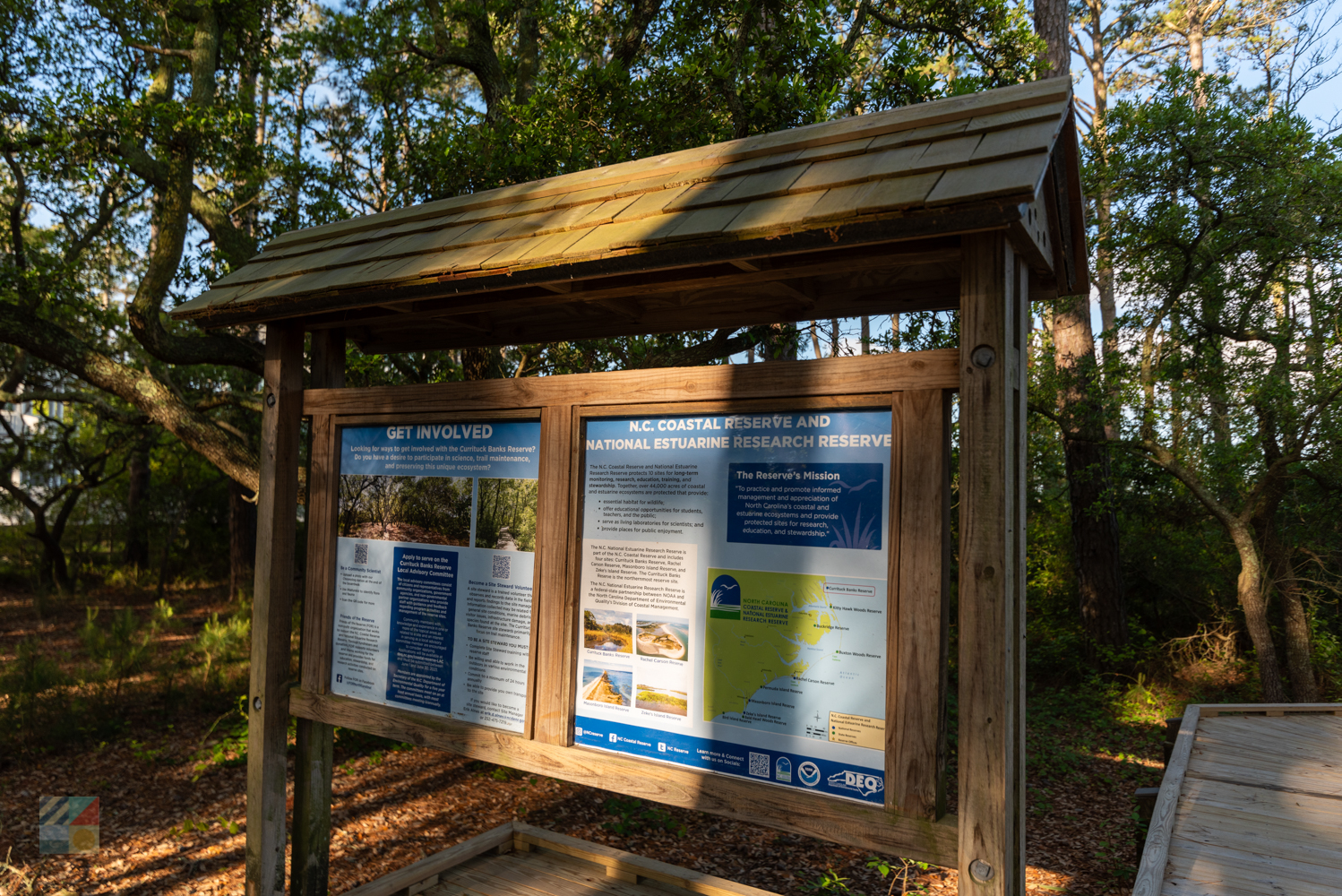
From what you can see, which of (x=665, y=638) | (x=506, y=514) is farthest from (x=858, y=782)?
(x=506, y=514)

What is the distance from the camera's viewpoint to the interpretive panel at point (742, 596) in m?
2.29

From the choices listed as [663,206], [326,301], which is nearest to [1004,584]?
[663,206]

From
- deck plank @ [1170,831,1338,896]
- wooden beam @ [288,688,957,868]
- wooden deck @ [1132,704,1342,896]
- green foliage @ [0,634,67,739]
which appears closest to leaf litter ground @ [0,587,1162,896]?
green foliage @ [0,634,67,739]

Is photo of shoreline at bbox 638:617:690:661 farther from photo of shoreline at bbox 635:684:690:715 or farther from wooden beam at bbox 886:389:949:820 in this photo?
wooden beam at bbox 886:389:949:820

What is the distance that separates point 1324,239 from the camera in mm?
8281

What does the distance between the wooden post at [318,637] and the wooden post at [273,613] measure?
9cm

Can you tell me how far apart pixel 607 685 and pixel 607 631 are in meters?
0.19

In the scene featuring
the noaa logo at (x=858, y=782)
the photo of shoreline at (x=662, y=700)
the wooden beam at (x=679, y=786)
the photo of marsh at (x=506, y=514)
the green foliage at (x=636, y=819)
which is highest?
the photo of marsh at (x=506, y=514)

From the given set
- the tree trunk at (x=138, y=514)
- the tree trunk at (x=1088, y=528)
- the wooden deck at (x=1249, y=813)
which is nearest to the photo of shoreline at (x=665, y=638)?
the wooden deck at (x=1249, y=813)

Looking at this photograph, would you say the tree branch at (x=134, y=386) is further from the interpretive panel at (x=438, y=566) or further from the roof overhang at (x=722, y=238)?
the interpretive panel at (x=438, y=566)

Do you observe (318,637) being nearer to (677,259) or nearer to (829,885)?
(677,259)

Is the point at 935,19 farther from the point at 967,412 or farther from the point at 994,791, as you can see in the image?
the point at 994,791

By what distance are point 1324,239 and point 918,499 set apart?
9035mm

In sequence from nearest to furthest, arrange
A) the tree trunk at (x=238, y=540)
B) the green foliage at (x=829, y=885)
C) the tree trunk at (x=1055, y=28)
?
the green foliage at (x=829, y=885)
the tree trunk at (x=1055, y=28)
the tree trunk at (x=238, y=540)
